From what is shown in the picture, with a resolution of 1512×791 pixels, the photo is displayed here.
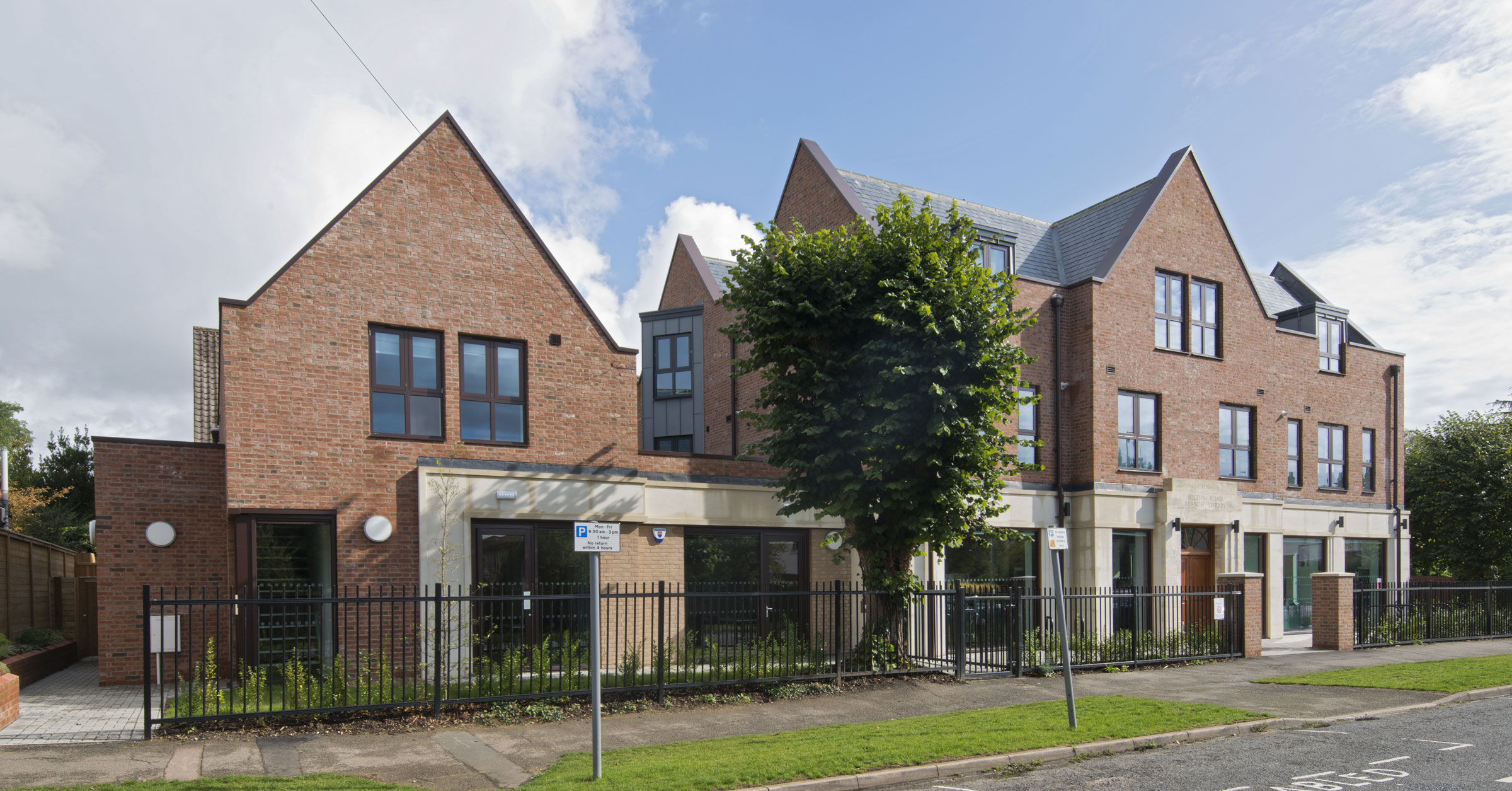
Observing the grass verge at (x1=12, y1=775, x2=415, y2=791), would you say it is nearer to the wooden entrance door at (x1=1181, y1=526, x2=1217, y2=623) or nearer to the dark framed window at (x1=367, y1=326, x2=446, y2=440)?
the dark framed window at (x1=367, y1=326, x2=446, y2=440)

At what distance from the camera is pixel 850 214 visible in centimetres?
2083

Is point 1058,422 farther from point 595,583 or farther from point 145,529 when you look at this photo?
point 145,529

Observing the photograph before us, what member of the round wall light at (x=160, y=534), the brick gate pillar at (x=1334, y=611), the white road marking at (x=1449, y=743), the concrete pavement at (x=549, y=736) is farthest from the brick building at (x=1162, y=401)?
the round wall light at (x=160, y=534)

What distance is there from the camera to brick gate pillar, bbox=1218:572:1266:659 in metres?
19.0

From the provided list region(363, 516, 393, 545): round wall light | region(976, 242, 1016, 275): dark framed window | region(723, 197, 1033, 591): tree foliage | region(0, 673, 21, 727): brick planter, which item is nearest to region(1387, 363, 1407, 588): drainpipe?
region(976, 242, 1016, 275): dark framed window

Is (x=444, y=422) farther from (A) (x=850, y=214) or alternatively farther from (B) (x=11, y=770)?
(A) (x=850, y=214)

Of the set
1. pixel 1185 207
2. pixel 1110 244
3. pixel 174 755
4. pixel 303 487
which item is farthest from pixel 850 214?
pixel 174 755

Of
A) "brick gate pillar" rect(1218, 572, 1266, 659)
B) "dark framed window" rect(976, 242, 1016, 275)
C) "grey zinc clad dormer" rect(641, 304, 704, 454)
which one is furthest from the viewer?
"grey zinc clad dormer" rect(641, 304, 704, 454)

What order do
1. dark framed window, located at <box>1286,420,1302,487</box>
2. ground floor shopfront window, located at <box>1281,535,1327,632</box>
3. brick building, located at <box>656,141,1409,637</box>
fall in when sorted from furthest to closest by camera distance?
1. dark framed window, located at <box>1286,420,1302,487</box>
2. ground floor shopfront window, located at <box>1281,535,1327,632</box>
3. brick building, located at <box>656,141,1409,637</box>

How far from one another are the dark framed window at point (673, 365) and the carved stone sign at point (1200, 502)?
11.9m

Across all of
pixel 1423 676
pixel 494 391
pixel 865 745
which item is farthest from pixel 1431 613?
pixel 494 391

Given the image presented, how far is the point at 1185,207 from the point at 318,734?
69.4 feet

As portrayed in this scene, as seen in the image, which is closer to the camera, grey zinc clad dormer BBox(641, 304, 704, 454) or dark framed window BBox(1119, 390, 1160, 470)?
dark framed window BBox(1119, 390, 1160, 470)

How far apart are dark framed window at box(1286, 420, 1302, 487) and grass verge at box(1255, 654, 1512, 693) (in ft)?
25.2
